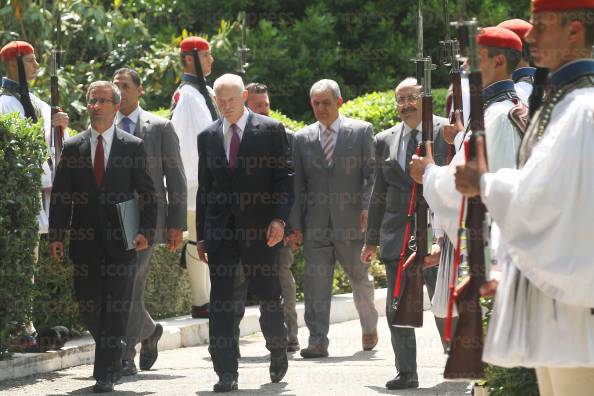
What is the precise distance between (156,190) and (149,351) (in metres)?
1.26

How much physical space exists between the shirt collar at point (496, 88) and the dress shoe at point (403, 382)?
3.05m

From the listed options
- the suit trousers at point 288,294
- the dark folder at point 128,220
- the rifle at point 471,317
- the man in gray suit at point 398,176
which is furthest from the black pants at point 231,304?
the rifle at point 471,317

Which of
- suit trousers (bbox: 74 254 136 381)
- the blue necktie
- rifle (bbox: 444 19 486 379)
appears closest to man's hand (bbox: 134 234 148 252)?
suit trousers (bbox: 74 254 136 381)

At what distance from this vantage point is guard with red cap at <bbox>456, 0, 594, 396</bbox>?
5008mm

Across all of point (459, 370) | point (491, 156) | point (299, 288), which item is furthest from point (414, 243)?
point (299, 288)

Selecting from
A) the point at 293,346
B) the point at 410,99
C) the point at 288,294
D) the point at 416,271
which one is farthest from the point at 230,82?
the point at 293,346

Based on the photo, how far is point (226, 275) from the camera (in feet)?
31.8

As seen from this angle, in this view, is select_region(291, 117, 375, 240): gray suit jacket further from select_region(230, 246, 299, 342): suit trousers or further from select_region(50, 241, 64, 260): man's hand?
select_region(50, 241, 64, 260): man's hand

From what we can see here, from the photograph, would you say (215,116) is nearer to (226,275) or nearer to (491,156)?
(226,275)

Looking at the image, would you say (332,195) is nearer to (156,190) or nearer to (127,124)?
(156,190)

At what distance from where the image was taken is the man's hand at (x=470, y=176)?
5.22 metres

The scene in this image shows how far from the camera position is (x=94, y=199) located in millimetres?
9695

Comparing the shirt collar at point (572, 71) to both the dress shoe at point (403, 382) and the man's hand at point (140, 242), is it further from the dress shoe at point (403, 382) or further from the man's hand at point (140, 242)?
the man's hand at point (140, 242)

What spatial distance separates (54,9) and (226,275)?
893 cm
